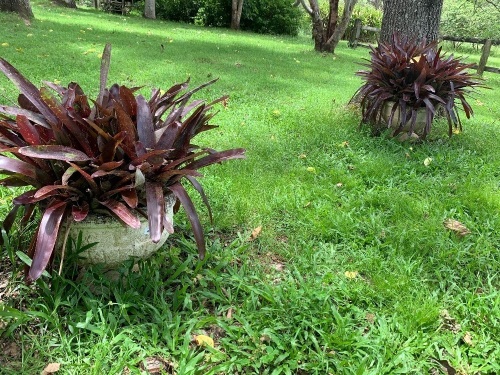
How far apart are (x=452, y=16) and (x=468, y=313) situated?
78.8 feet

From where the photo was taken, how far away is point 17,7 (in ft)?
33.0

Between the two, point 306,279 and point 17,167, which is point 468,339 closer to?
point 306,279

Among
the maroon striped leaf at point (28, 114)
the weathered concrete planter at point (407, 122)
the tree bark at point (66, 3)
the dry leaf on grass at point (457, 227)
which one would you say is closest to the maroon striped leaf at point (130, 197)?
the maroon striped leaf at point (28, 114)

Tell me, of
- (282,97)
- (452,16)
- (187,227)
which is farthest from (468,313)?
(452,16)

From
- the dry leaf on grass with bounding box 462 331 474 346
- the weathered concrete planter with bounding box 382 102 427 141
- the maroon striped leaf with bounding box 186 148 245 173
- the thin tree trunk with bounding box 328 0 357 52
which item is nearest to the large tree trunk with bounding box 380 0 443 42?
the weathered concrete planter with bounding box 382 102 427 141

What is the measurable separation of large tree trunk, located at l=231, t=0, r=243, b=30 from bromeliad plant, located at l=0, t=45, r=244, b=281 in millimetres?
13948

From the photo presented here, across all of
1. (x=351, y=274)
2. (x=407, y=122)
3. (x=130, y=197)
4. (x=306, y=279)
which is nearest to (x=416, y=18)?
(x=407, y=122)

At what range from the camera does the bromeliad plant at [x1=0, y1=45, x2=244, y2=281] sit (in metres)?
1.86

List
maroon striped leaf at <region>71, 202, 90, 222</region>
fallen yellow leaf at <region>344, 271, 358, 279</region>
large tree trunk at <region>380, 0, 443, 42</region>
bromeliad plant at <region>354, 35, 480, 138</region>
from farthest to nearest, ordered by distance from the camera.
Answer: large tree trunk at <region>380, 0, 443, 42</region>
bromeliad plant at <region>354, 35, 480, 138</region>
fallen yellow leaf at <region>344, 271, 358, 279</region>
maroon striped leaf at <region>71, 202, 90, 222</region>

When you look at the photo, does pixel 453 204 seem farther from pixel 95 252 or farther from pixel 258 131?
pixel 95 252

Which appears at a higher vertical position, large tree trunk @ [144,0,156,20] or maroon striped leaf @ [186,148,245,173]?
large tree trunk @ [144,0,156,20]

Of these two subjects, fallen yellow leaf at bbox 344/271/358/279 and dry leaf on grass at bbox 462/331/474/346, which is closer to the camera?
dry leaf on grass at bbox 462/331/474/346

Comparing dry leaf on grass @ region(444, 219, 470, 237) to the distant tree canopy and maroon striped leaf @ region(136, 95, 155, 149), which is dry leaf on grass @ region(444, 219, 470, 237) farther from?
the distant tree canopy

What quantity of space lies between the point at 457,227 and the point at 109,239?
7.29 feet
